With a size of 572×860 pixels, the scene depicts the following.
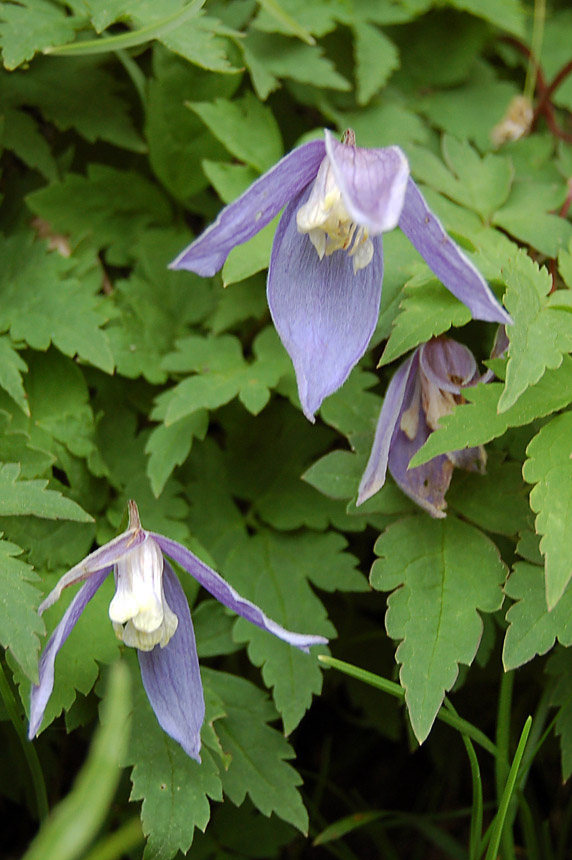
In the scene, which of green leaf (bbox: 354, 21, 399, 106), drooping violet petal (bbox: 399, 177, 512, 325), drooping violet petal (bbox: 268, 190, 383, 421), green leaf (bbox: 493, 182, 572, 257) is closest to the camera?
drooping violet petal (bbox: 399, 177, 512, 325)

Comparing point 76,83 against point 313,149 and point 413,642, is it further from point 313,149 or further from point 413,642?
point 413,642

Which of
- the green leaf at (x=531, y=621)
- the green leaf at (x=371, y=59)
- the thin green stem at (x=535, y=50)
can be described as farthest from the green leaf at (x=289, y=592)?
the thin green stem at (x=535, y=50)

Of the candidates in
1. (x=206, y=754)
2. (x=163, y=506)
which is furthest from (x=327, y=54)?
(x=206, y=754)

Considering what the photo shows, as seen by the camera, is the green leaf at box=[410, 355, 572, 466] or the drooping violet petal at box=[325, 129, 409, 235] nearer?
the drooping violet petal at box=[325, 129, 409, 235]

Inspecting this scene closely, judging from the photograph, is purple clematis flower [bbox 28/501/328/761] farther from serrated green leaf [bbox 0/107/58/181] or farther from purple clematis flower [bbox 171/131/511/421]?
serrated green leaf [bbox 0/107/58/181]

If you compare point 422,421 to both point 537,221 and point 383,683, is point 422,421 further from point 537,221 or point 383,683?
point 537,221

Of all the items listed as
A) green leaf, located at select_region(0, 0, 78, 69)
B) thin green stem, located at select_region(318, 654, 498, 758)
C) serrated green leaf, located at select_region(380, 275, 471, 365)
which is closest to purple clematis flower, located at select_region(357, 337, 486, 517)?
serrated green leaf, located at select_region(380, 275, 471, 365)
